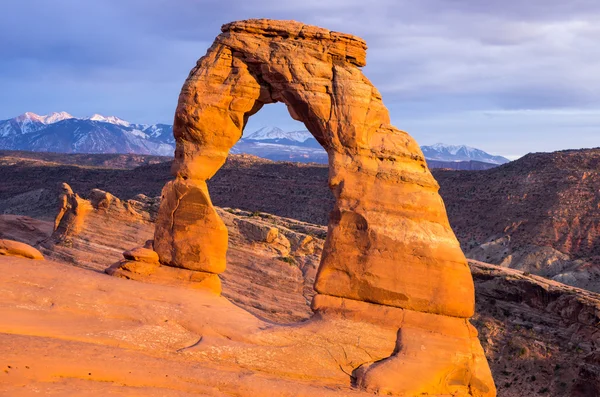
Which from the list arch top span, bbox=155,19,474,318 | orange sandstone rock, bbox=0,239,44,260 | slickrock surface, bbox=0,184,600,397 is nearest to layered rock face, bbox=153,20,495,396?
arch top span, bbox=155,19,474,318

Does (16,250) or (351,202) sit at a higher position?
(351,202)

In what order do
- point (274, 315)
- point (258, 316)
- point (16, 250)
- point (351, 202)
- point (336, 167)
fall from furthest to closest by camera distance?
point (274, 315) < point (258, 316) < point (16, 250) < point (336, 167) < point (351, 202)

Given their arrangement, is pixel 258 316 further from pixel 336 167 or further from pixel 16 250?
pixel 16 250

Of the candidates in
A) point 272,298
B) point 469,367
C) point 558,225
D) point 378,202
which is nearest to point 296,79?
point 378,202

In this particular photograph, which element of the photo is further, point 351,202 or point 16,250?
point 16,250

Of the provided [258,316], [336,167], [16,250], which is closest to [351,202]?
[336,167]

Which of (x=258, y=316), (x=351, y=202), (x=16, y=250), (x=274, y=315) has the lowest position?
(x=274, y=315)

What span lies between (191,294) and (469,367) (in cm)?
597

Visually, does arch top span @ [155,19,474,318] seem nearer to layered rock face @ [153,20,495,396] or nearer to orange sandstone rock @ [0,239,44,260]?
layered rock face @ [153,20,495,396]

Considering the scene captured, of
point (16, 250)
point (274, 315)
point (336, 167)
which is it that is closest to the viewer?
point (336, 167)

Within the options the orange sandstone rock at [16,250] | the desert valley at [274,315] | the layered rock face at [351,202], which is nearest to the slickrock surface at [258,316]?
the desert valley at [274,315]

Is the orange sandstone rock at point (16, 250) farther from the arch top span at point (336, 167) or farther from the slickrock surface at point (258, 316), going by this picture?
the arch top span at point (336, 167)

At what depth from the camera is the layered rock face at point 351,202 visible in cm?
1488

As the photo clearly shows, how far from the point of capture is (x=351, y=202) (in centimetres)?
1545
